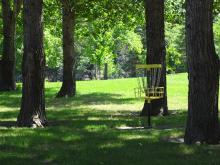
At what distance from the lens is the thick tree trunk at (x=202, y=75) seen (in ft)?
34.7

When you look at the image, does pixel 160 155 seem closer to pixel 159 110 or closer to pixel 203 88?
pixel 203 88

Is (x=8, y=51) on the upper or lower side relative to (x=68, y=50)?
upper

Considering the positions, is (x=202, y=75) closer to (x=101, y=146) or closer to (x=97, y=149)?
(x=101, y=146)

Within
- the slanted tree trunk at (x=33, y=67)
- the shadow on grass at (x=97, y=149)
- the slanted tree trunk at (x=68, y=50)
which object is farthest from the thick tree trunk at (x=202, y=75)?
the slanted tree trunk at (x=68, y=50)

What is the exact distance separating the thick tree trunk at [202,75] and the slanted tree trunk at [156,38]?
23.3ft

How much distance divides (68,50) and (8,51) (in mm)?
6341

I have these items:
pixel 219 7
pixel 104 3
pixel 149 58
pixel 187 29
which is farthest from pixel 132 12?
pixel 187 29

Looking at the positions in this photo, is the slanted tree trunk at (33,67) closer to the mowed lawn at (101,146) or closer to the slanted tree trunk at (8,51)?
the mowed lawn at (101,146)

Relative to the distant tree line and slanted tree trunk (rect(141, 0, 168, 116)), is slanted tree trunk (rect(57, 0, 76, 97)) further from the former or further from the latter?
slanted tree trunk (rect(141, 0, 168, 116))

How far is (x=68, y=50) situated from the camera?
2827cm

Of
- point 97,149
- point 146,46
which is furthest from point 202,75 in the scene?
point 146,46

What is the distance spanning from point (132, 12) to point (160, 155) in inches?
895

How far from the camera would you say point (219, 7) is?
26.8m

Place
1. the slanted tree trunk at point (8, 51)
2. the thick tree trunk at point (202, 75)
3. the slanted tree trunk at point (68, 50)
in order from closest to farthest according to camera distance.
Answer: the thick tree trunk at point (202, 75), the slanted tree trunk at point (68, 50), the slanted tree trunk at point (8, 51)
